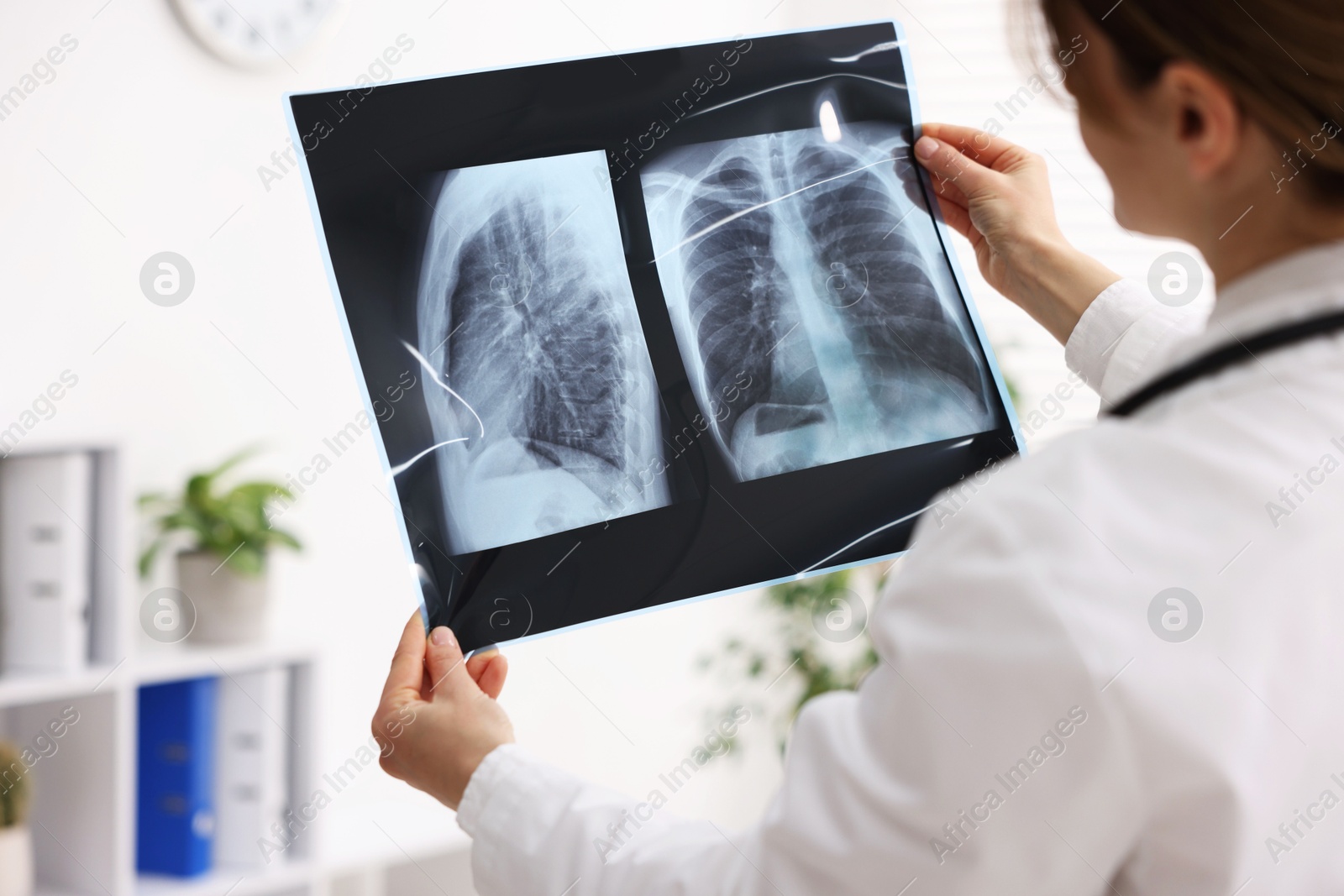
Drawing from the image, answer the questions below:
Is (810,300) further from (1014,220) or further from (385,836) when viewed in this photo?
(385,836)

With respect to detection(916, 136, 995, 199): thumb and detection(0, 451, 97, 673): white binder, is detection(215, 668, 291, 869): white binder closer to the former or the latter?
detection(0, 451, 97, 673): white binder

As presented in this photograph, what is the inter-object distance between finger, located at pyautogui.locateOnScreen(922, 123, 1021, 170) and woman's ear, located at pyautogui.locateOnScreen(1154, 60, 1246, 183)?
1.76ft

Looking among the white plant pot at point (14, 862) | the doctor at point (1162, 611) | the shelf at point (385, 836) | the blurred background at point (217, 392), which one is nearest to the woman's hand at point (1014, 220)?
the blurred background at point (217, 392)

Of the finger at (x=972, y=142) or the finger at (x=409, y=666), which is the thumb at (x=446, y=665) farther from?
the finger at (x=972, y=142)

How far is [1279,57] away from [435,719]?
27.0 inches

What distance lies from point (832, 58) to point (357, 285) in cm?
52

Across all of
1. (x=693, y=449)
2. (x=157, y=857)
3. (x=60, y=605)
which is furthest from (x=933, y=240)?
(x=157, y=857)

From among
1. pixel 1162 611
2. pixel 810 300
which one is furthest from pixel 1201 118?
→ pixel 810 300

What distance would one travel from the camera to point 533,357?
0.97 meters

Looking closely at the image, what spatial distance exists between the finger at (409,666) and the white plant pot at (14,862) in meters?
1.04

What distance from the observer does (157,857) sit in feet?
5.75

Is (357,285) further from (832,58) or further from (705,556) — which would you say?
(832,58)

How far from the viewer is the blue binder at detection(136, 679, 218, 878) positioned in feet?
5.71

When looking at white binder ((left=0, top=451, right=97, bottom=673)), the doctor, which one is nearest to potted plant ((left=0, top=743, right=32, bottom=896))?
white binder ((left=0, top=451, right=97, bottom=673))
